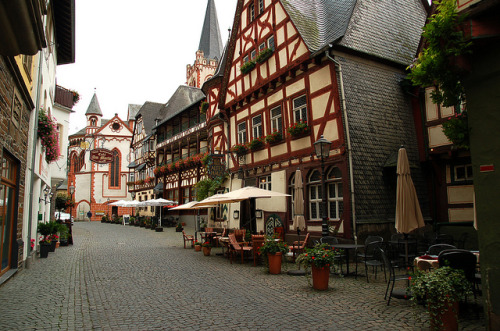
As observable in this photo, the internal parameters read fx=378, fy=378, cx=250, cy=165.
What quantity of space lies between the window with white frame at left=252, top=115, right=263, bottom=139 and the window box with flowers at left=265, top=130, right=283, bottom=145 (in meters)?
1.43

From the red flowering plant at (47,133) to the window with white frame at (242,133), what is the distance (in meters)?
8.42

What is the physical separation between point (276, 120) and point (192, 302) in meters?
10.6

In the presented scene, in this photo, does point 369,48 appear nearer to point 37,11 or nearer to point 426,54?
point 426,54

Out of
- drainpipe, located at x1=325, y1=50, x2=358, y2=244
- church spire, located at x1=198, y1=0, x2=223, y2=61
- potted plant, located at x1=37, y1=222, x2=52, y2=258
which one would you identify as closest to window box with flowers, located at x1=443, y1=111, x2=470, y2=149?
drainpipe, located at x1=325, y1=50, x2=358, y2=244

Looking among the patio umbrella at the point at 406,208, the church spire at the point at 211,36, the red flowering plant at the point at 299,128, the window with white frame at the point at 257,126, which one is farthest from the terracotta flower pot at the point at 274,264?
Result: the church spire at the point at 211,36

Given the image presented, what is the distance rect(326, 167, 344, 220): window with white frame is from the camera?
1284cm

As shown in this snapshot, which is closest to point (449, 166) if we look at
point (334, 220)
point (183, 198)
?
point (334, 220)

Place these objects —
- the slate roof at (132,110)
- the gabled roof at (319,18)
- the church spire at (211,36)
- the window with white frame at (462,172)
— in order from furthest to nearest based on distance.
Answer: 1. the slate roof at (132,110)
2. the church spire at (211,36)
3. the gabled roof at (319,18)
4. the window with white frame at (462,172)

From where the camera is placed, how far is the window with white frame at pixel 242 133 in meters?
18.6

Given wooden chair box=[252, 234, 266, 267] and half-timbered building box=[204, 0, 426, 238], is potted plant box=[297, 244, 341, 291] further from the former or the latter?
half-timbered building box=[204, 0, 426, 238]

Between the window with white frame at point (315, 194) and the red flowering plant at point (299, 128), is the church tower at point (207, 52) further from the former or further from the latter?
the window with white frame at point (315, 194)

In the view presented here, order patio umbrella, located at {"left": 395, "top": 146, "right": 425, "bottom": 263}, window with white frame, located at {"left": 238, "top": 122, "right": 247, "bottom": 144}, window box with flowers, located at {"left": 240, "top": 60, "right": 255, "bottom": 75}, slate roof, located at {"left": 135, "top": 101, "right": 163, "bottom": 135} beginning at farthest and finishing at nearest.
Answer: slate roof, located at {"left": 135, "top": 101, "right": 163, "bottom": 135} < window with white frame, located at {"left": 238, "top": 122, "right": 247, "bottom": 144} < window box with flowers, located at {"left": 240, "top": 60, "right": 255, "bottom": 75} < patio umbrella, located at {"left": 395, "top": 146, "right": 425, "bottom": 263}

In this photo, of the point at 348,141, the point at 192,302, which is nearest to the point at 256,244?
the point at 348,141

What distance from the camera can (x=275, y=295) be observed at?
24.0ft
